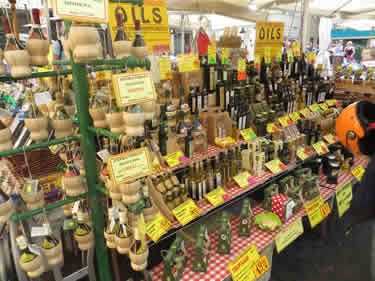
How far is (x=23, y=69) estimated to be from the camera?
1044mm

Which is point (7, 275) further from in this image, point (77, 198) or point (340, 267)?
point (340, 267)

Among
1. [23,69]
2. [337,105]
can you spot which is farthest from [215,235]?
[337,105]

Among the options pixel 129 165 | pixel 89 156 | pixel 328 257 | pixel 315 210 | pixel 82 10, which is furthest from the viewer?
pixel 328 257

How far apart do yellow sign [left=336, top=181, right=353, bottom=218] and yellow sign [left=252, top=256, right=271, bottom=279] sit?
117 cm

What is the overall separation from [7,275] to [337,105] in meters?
3.64

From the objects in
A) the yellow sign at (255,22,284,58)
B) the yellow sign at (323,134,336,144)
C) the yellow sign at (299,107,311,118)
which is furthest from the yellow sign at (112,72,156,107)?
the yellow sign at (323,134,336,144)

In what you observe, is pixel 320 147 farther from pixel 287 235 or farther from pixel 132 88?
pixel 132 88

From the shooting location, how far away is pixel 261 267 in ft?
6.74

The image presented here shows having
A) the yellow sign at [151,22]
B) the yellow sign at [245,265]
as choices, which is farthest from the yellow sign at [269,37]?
the yellow sign at [245,265]

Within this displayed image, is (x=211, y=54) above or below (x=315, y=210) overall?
above

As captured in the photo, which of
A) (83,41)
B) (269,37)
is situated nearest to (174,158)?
(83,41)

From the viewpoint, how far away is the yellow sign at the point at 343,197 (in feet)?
9.29

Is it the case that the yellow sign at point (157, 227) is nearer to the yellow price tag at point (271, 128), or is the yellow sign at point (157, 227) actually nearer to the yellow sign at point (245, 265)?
the yellow sign at point (245, 265)

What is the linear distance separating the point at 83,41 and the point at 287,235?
204cm
